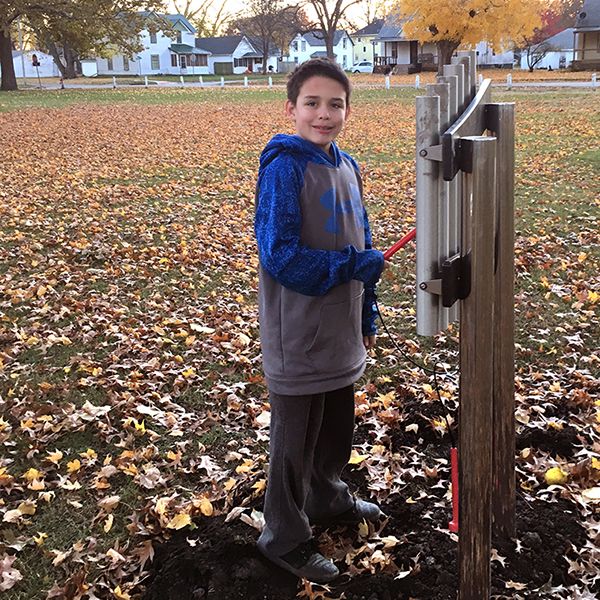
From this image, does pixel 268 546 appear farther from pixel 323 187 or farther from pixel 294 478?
pixel 323 187

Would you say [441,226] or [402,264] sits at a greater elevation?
[441,226]

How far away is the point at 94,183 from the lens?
44.8 feet

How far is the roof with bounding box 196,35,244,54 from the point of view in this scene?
88812 millimetres

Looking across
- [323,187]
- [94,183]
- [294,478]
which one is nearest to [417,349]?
[294,478]

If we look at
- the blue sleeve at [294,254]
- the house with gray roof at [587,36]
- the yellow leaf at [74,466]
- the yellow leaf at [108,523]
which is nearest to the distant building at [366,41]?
the house with gray roof at [587,36]

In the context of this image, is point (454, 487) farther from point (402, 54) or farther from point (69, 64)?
point (69, 64)

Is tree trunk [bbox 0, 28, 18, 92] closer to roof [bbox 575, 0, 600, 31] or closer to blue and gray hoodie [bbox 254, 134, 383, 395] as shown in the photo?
roof [bbox 575, 0, 600, 31]

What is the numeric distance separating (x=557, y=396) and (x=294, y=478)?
97.6 inches

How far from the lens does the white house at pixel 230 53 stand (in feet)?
290

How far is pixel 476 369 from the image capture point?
7.92 ft

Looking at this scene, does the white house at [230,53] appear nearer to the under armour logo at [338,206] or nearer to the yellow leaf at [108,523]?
the yellow leaf at [108,523]

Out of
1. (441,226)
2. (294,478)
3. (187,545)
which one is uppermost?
(441,226)

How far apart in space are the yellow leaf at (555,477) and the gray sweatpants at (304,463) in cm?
110

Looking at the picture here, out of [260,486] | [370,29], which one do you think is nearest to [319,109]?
[260,486]
